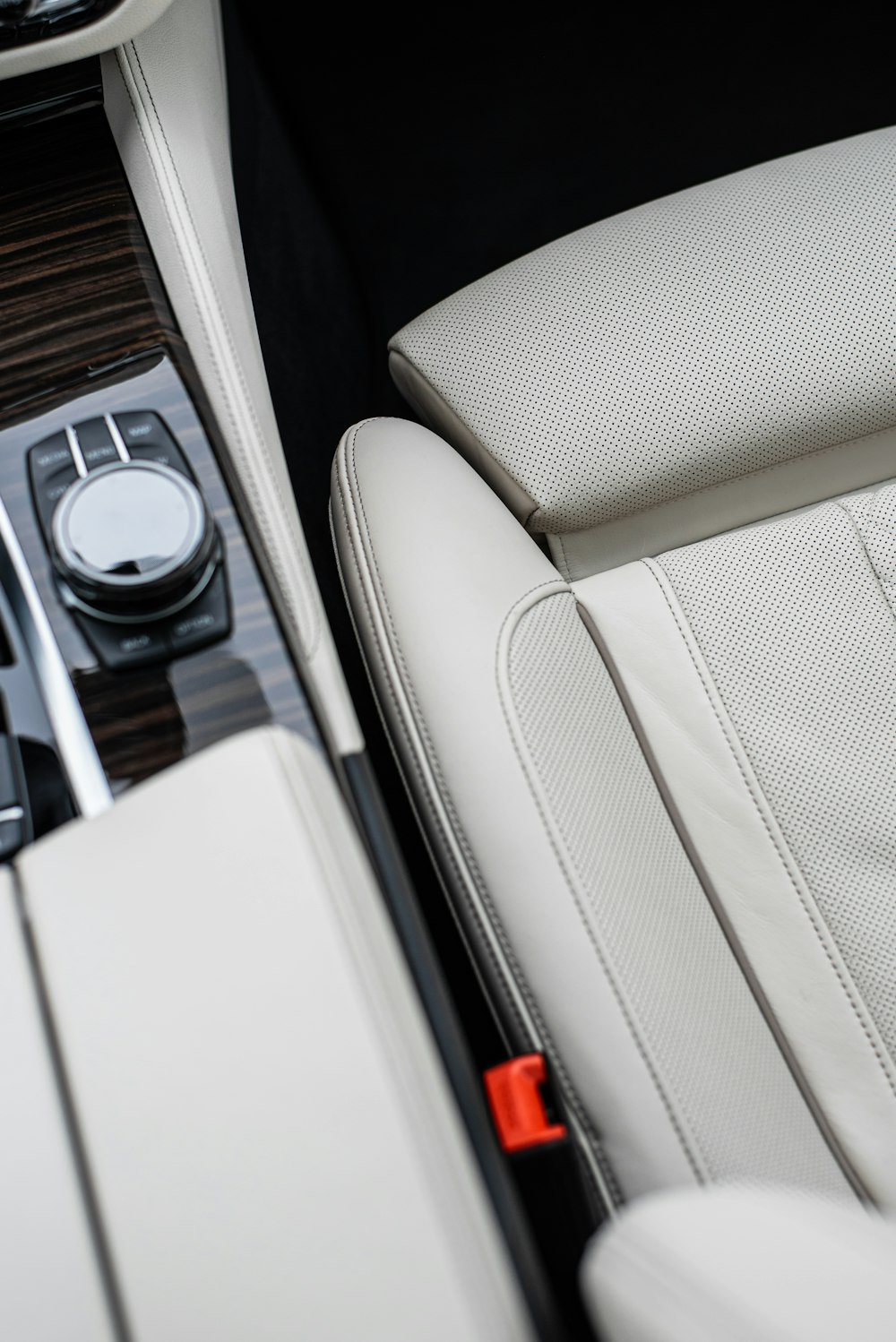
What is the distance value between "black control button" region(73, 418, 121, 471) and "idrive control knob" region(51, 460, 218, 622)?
2 centimetres

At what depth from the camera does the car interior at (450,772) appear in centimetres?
44

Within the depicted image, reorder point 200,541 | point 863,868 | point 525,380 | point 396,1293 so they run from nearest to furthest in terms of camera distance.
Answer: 1. point 396,1293
2. point 200,541
3. point 863,868
4. point 525,380

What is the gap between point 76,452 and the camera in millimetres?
588

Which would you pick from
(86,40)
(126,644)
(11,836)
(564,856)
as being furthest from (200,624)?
(86,40)

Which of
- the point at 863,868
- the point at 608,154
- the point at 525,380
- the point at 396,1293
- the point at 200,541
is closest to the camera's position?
the point at 396,1293

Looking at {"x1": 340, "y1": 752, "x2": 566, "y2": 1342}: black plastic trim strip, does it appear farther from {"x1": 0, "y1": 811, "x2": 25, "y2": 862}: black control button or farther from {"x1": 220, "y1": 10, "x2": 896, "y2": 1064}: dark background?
{"x1": 220, "y1": 10, "x2": 896, "y2": 1064}: dark background

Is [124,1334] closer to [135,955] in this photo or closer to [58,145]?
[135,955]

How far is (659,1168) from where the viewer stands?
0.57m

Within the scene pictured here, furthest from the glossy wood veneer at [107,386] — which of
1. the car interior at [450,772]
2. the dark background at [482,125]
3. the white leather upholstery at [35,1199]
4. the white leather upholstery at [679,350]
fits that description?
the dark background at [482,125]

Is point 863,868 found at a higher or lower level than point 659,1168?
higher

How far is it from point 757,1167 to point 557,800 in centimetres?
24

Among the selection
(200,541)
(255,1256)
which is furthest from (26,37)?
(255,1256)

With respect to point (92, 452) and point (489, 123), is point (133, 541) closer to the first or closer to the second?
point (92, 452)

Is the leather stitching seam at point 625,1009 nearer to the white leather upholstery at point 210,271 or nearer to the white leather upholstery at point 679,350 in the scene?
the white leather upholstery at point 210,271
